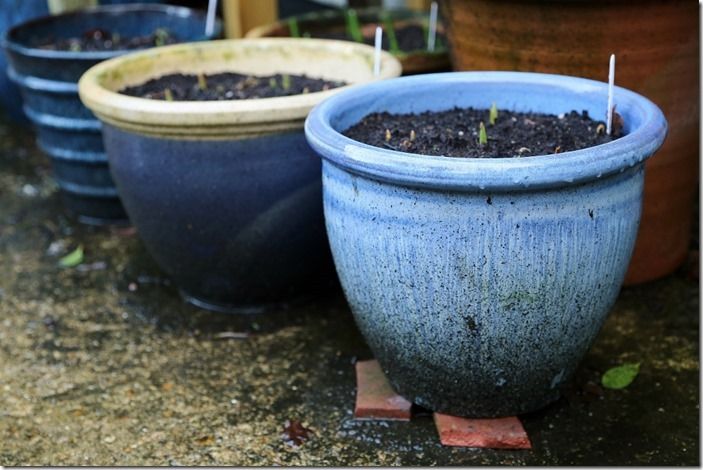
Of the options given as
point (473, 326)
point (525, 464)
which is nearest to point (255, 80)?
point (473, 326)

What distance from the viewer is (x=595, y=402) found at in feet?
8.25

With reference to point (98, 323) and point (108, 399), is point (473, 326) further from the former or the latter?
point (98, 323)

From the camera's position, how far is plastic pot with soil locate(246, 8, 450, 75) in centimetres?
332

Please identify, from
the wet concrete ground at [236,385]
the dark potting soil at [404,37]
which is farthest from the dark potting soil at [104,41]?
the wet concrete ground at [236,385]

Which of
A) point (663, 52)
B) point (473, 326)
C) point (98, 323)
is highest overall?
point (663, 52)

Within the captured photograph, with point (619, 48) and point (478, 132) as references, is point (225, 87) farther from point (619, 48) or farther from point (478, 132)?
point (619, 48)

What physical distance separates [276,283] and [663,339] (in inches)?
47.0

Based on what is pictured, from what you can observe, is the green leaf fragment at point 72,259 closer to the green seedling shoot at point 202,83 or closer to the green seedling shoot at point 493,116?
the green seedling shoot at point 202,83

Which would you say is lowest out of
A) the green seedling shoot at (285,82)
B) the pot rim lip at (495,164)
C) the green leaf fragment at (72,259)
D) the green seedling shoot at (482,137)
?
the green leaf fragment at (72,259)

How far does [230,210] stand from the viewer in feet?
9.06

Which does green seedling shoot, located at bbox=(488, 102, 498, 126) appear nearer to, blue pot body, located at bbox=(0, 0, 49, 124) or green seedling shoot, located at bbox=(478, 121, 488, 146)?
green seedling shoot, located at bbox=(478, 121, 488, 146)

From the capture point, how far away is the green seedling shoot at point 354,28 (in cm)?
368

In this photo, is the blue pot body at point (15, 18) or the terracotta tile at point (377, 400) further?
the blue pot body at point (15, 18)

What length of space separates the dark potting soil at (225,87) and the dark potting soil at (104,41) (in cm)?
72
